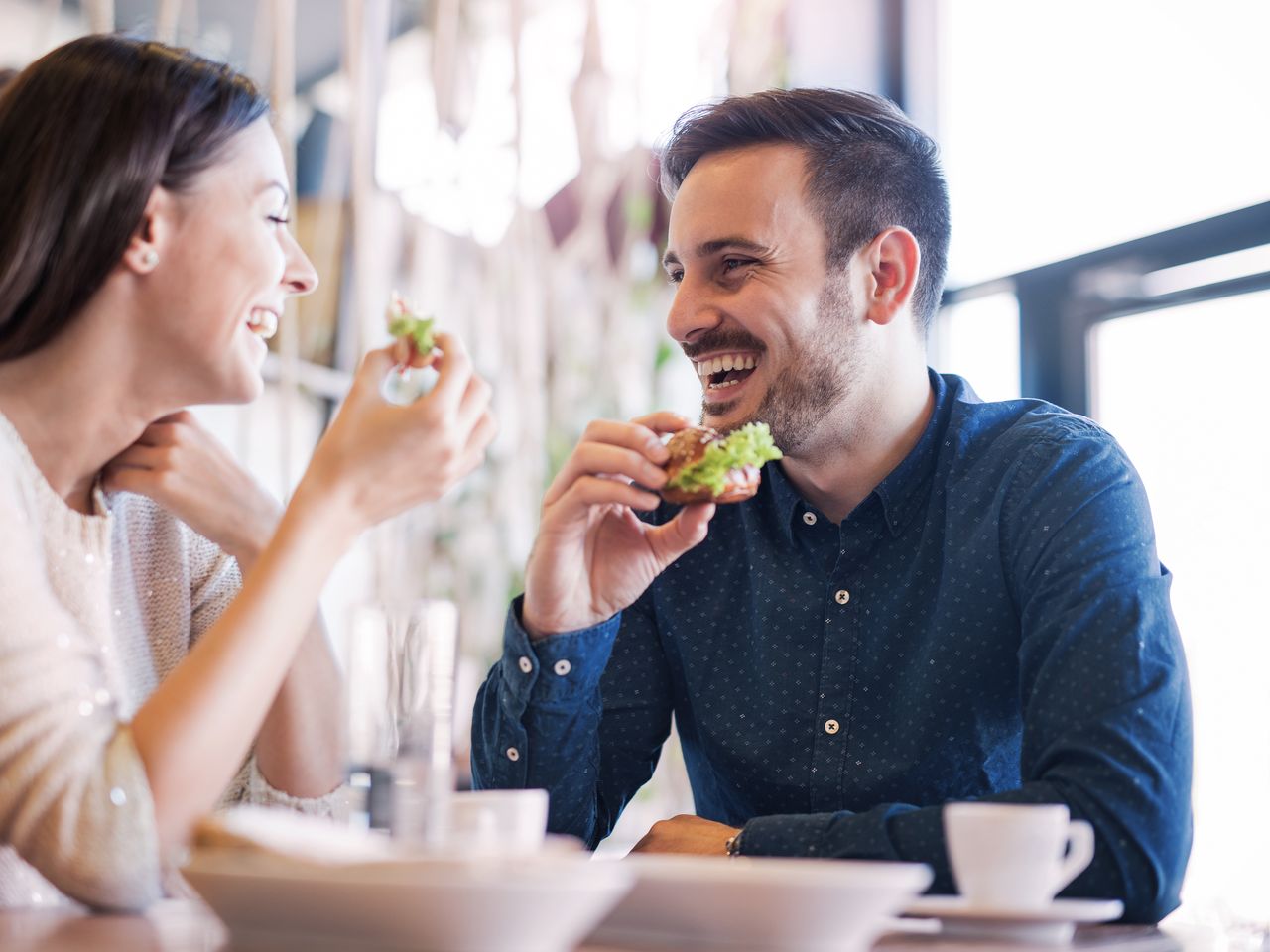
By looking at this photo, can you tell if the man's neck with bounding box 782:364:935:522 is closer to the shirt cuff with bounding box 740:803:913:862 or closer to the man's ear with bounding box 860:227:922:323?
the man's ear with bounding box 860:227:922:323

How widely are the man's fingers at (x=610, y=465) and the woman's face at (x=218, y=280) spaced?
16.6 inches

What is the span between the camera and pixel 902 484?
204 centimetres

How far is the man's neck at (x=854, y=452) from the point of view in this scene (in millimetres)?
2174

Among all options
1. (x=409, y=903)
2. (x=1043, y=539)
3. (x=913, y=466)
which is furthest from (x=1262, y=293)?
(x=409, y=903)

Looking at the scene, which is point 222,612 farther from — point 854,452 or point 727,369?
point 854,452

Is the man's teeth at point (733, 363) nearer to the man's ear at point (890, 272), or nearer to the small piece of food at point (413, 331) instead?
the man's ear at point (890, 272)

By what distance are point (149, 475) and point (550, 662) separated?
1.97ft

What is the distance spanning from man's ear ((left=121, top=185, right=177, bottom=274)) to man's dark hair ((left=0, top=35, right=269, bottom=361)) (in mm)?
11

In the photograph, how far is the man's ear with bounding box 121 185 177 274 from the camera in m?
1.51

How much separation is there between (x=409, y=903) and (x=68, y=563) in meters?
0.98

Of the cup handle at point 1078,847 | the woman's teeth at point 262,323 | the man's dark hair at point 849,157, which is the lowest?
the cup handle at point 1078,847

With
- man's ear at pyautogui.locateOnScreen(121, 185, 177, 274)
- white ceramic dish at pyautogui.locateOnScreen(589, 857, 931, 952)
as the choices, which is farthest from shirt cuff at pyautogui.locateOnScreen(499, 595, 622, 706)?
white ceramic dish at pyautogui.locateOnScreen(589, 857, 931, 952)

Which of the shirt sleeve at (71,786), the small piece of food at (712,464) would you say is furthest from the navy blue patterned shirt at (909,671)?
the shirt sleeve at (71,786)

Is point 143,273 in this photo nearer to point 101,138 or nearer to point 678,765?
point 101,138
